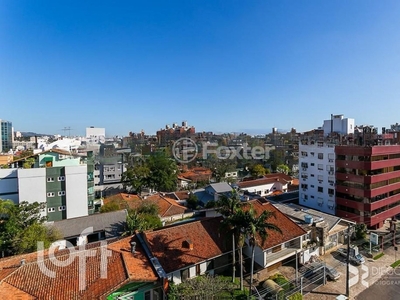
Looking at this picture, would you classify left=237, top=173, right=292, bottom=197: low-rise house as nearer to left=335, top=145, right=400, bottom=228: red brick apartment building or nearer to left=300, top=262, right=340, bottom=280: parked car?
left=335, top=145, right=400, bottom=228: red brick apartment building

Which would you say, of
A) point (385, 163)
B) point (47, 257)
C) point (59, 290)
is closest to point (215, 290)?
point (59, 290)

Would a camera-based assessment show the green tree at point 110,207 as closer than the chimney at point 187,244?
No

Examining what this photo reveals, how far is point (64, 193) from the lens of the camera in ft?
87.1

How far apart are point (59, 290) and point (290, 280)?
46.0ft

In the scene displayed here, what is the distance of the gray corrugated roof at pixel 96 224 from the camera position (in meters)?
21.0

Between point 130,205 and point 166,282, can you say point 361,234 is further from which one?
point 130,205

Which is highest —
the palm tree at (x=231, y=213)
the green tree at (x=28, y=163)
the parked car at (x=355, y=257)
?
the green tree at (x=28, y=163)

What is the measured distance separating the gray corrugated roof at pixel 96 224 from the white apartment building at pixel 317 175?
76.6ft

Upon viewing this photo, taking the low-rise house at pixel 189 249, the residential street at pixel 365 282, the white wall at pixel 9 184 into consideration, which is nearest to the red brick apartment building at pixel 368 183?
the residential street at pixel 365 282

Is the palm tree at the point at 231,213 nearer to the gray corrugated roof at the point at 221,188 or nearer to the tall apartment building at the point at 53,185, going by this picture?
the gray corrugated roof at the point at 221,188

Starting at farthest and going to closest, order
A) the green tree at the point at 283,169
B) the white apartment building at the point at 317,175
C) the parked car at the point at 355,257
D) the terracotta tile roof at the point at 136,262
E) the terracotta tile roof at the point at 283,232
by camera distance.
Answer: the green tree at the point at 283,169
the white apartment building at the point at 317,175
the parked car at the point at 355,257
the terracotta tile roof at the point at 283,232
the terracotta tile roof at the point at 136,262

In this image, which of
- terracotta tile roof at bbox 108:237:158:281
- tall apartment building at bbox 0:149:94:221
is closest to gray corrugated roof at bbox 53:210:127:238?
tall apartment building at bbox 0:149:94:221

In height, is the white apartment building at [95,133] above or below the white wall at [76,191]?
above

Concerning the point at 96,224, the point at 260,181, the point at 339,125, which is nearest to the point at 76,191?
the point at 96,224
